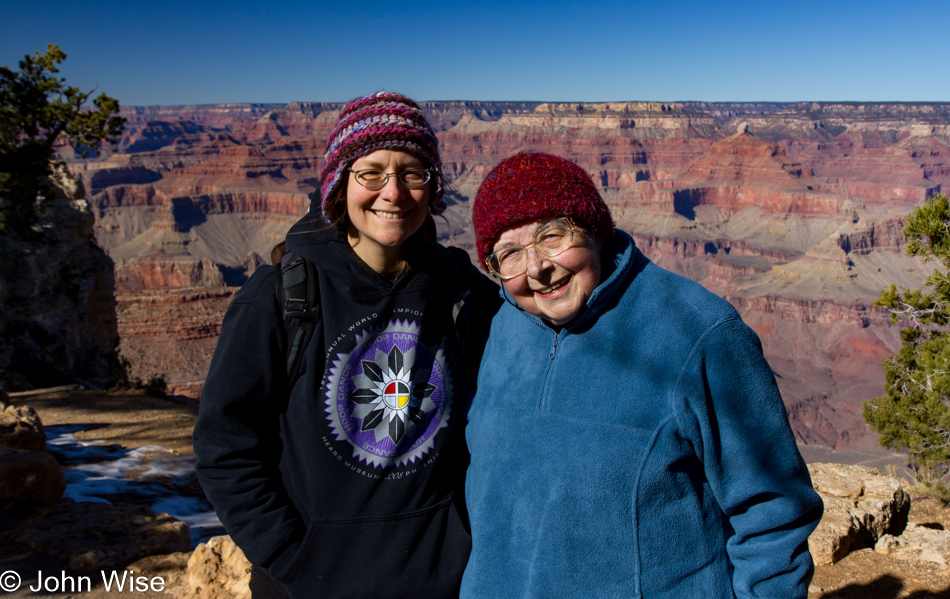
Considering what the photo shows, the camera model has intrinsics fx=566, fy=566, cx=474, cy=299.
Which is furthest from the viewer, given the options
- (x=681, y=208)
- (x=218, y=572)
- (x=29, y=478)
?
(x=681, y=208)

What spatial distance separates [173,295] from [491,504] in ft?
142

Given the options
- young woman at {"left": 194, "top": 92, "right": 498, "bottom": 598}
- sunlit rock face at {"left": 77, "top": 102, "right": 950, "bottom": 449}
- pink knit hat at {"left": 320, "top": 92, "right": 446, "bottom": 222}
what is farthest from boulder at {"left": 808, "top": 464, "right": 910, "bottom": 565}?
sunlit rock face at {"left": 77, "top": 102, "right": 950, "bottom": 449}

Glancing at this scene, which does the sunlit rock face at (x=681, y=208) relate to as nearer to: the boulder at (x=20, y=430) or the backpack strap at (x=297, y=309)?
the boulder at (x=20, y=430)

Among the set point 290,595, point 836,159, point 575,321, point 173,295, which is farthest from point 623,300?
point 836,159

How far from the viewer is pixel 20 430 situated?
18.8 ft

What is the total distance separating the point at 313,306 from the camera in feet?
5.62

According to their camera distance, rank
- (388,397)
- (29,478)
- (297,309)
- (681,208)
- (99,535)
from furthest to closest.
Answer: (681,208) → (29,478) → (99,535) → (388,397) → (297,309)

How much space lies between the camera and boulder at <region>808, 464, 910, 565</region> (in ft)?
13.9

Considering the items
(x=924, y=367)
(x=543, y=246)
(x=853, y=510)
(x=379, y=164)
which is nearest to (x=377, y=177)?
(x=379, y=164)

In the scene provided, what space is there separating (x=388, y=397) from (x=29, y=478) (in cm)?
447

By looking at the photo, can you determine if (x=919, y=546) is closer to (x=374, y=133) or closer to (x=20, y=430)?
(x=374, y=133)

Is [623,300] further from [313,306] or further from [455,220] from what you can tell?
[455,220]

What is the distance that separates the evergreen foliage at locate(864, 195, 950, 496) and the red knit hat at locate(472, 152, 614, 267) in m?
6.31

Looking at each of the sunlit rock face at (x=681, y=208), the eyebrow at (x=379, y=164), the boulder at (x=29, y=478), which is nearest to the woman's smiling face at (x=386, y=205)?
the eyebrow at (x=379, y=164)
